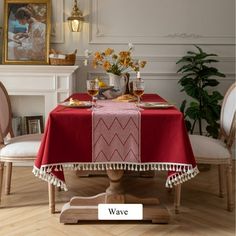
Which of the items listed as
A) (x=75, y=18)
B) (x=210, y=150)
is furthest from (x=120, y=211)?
(x=75, y=18)

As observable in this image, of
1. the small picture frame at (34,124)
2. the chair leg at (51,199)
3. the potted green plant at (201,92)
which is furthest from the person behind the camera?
the small picture frame at (34,124)

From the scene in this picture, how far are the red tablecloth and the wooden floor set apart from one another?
349mm

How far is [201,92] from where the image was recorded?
3.74 meters

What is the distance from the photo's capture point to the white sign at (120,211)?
2367mm

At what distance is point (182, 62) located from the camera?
412cm

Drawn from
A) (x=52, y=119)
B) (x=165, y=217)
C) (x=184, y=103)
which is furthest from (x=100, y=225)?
(x=184, y=103)

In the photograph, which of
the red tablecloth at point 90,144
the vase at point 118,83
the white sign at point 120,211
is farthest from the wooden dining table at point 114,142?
the vase at point 118,83

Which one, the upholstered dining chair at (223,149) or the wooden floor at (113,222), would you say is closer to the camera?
the wooden floor at (113,222)

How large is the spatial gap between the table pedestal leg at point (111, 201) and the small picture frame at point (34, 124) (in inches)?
65.8

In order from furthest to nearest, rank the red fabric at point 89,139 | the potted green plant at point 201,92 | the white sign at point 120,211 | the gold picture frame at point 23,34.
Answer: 1. the gold picture frame at point 23,34
2. the potted green plant at point 201,92
3. the white sign at point 120,211
4. the red fabric at point 89,139

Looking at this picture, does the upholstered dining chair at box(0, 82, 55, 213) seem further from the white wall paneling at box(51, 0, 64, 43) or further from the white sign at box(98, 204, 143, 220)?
the white wall paneling at box(51, 0, 64, 43)

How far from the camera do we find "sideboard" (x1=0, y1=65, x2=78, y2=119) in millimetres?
3797

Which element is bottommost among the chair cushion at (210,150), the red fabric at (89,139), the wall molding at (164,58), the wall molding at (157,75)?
the chair cushion at (210,150)

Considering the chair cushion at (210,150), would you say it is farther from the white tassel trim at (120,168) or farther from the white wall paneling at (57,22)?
the white wall paneling at (57,22)
